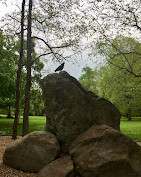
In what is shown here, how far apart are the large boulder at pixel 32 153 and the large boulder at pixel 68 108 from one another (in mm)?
512

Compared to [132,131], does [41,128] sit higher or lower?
higher

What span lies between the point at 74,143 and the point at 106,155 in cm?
127

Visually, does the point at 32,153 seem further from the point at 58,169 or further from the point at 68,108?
the point at 68,108

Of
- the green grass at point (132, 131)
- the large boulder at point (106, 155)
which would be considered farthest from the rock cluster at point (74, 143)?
the green grass at point (132, 131)

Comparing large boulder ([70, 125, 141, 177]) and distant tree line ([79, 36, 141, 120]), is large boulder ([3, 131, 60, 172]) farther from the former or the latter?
distant tree line ([79, 36, 141, 120])

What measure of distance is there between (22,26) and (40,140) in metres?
7.58

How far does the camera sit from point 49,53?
992 cm

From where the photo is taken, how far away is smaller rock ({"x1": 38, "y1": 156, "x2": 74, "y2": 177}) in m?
4.81

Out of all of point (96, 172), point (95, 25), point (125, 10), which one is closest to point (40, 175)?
point (96, 172)

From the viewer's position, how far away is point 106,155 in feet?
15.4

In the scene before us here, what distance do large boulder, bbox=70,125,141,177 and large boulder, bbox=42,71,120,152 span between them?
27.2 inches

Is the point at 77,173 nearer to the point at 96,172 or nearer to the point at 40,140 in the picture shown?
the point at 96,172

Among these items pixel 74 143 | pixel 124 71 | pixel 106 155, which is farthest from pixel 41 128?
pixel 106 155

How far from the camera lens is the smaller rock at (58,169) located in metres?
4.81
